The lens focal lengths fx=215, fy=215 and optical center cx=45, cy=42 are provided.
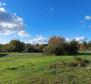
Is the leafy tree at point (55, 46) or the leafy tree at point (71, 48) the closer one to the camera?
the leafy tree at point (55, 46)

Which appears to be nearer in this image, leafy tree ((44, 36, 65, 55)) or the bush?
leafy tree ((44, 36, 65, 55))

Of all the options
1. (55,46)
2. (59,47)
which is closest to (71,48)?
(59,47)

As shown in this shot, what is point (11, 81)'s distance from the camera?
1283cm

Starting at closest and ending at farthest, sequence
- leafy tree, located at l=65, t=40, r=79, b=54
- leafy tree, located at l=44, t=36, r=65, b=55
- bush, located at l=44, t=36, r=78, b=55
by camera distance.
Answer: leafy tree, located at l=44, t=36, r=65, b=55, bush, located at l=44, t=36, r=78, b=55, leafy tree, located at l=65, t=40, r=79, b=54

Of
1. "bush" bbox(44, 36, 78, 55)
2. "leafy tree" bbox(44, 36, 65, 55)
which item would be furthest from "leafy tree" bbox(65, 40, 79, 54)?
"leafy tree" bbox(44, 36, 65, 55)

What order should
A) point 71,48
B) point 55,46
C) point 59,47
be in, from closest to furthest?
point 55,46
point 59,47
point 71,48

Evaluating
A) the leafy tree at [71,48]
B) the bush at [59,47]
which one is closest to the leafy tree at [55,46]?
the bush at [59,47]

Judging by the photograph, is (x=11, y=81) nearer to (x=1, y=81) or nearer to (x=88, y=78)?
(x=1, y=81)

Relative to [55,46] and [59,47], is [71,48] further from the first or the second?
[55,46]

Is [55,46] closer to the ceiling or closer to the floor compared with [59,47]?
closer to the ceiling

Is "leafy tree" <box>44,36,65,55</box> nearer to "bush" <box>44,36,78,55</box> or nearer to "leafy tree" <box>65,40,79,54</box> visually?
"bush" <box>44,36,78,55</box>

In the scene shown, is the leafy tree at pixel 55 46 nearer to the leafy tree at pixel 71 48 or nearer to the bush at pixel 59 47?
the bush at pixel 59 47

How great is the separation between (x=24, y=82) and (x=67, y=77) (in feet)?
9.06

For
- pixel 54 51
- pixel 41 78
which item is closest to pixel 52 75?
pixel 41 78
